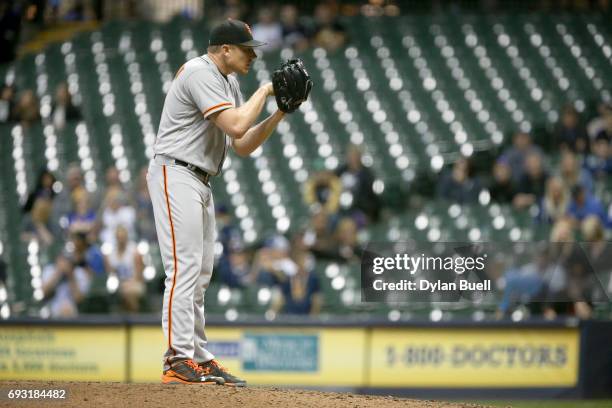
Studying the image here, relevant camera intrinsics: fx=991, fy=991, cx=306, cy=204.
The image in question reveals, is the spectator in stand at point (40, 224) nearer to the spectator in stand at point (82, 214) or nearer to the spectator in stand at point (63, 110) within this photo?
the spectator in stand at point (82, 214)

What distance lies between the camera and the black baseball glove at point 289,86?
460cm

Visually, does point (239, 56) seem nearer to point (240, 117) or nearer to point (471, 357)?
point (240, 117)

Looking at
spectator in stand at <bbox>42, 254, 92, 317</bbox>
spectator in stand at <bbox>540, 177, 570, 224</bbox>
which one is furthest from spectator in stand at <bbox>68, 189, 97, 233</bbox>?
spectator in stand at <bbox>540, 177, 570, 224</bbox>

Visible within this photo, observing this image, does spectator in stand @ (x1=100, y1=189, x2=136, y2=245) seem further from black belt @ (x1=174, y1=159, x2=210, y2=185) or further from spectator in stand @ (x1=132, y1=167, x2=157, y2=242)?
black belt @ (x1=174, y1=159, x2=210, y2=185)

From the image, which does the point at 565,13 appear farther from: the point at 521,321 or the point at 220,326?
the point at 220,326

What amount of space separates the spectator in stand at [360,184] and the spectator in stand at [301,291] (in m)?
1.70

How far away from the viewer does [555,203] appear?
383 inches

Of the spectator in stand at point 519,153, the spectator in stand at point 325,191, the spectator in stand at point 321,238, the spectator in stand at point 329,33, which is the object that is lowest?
the spectator in stand at point 321,238

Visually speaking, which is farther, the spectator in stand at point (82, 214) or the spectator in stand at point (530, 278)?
the spectator in stand at point (82, 214)

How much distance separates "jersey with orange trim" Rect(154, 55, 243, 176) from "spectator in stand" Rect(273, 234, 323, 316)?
412cm

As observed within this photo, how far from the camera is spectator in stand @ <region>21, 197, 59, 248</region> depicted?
1009 centimetres

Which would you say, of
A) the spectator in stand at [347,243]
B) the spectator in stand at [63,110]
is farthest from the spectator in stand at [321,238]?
the spectator in stand at [63,110]

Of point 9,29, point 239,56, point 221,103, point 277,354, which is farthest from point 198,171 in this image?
point 9,29

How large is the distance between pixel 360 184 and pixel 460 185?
108cm
